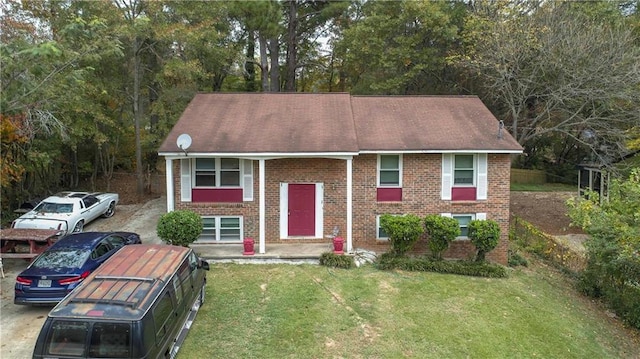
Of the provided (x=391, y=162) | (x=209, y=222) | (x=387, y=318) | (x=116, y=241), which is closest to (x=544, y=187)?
(x=391, y=162)

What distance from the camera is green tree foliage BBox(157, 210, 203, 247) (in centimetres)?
1249

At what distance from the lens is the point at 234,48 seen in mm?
25312

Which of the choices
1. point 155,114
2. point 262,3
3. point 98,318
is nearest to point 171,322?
point 98,318

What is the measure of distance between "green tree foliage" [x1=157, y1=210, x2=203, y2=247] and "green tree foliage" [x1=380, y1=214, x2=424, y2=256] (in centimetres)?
578

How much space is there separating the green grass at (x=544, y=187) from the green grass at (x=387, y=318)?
20460mm

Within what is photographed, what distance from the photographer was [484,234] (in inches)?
518

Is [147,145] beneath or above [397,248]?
above

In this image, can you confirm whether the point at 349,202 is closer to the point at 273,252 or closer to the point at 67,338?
the point at 273,252

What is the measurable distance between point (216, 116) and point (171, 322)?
935cm

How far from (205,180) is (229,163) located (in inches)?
39.0

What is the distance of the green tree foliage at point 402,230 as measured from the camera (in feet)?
43.0

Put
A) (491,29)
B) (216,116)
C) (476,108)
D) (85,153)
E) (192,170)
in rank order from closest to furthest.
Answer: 1. (192,170)
2. (216,116)
3. (476,108)
4. (491,29)
5. (85,153)

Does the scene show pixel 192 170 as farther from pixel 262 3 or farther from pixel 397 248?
pixel 262 3

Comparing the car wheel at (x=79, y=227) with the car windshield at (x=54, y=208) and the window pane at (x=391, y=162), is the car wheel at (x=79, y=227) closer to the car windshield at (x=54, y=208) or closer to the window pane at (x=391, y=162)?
the car windshield at (x=54, y=208)
